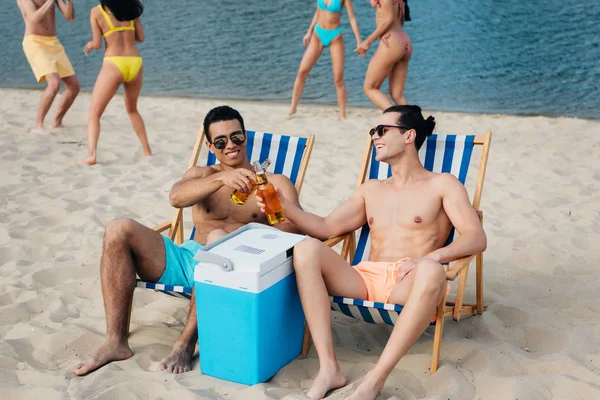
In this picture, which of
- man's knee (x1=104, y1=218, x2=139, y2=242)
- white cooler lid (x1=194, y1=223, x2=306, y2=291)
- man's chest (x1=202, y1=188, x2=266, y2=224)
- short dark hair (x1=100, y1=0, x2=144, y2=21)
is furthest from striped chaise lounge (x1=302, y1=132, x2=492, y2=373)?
short dark hair (x1=100, y1=0, x2=144, y2=21)

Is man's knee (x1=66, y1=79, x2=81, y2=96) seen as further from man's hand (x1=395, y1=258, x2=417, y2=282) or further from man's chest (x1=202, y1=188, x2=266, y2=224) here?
man's hand (x1=395, y1=258, x2=417, y2=282)

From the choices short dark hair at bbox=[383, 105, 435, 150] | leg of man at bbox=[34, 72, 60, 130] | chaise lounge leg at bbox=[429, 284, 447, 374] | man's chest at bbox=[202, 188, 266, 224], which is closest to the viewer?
chaise lounge leg at bbox=[429, 284, 447, 374]

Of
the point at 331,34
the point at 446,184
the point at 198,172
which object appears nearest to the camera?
the point at 446,184

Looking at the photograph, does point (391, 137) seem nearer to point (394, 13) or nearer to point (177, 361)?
point (177, 361)

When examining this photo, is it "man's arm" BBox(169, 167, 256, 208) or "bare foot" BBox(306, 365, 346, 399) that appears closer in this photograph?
"bare foot" BBox(306, 365, 346, 399)

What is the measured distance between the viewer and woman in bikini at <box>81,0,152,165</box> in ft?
20.3

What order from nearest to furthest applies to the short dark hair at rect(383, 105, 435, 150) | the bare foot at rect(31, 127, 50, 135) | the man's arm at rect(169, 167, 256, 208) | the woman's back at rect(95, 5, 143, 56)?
the man's arm at rect(169, 167, 256, 208) → the short dark hair at rect(383, 105, 435, 150) → the woman's back at rect(95, 5, 143, 56) → the bare foot at rect(31, 127, 50, 135)

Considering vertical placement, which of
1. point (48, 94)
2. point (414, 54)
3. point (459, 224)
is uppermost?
point (459, 224)

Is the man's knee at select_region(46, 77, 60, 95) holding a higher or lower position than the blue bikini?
lower

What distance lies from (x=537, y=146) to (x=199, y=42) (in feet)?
32.1

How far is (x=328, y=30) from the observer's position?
7934 mm

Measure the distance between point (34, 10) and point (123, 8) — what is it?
1594 mm

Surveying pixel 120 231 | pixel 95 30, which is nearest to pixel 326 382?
pixel 120 231

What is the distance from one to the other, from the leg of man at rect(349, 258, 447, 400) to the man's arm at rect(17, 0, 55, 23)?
5.55 meters
